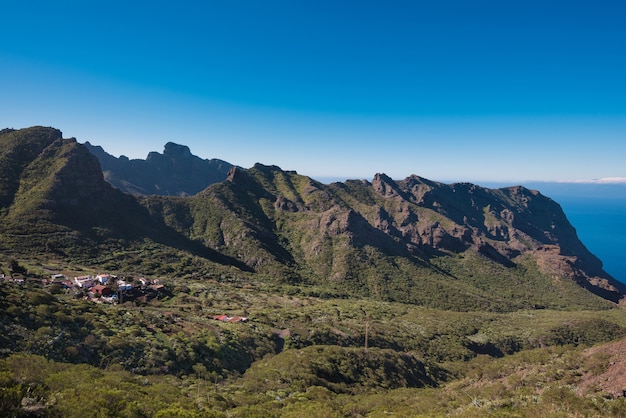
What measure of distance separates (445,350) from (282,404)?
203ft

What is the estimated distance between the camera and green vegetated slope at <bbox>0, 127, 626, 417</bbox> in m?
27.0

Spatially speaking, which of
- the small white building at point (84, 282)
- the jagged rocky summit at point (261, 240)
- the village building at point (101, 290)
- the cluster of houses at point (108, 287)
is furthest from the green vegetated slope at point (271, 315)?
the small white building at point (84, 282)

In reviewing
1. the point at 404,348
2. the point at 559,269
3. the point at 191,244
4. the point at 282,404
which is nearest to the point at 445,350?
the point at 404,348

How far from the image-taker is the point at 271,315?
73.3m

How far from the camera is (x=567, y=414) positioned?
20.5m

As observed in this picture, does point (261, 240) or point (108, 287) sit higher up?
point (261, 240)

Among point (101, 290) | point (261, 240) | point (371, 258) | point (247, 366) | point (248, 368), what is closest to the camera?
point (248, 368)

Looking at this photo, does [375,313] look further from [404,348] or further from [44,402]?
[44,402]

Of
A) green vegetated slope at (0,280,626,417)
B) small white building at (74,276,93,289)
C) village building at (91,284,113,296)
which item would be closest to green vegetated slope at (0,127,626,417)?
green vegetated slope at (0,280,626,417)

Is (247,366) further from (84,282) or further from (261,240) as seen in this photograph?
(261,240)

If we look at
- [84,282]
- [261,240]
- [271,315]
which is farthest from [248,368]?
[261,240]

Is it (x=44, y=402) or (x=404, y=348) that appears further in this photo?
(x=404, y=348)

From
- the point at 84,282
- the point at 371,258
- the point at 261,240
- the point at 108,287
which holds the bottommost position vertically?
the point at 371,258

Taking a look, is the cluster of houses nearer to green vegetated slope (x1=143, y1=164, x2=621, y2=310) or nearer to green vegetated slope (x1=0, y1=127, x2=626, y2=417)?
green vegetated slope (x1=0, y1=127, x2=626, y2=417)
